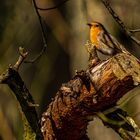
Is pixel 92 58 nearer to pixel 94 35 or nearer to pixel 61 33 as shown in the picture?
pixel 94 35

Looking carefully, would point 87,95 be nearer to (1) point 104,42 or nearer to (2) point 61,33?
(1) point 104,42

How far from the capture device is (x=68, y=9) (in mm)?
6246

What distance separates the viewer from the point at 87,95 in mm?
2939

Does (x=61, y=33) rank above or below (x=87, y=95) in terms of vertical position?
above

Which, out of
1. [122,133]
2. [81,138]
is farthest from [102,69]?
[81,138]

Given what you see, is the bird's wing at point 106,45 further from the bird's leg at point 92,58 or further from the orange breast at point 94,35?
the bird's leg at point 92,58

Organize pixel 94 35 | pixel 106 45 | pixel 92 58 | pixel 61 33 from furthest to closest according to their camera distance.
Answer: pixel 61 33 < pixel 94 35 < pixel 106 45 < pixel 92 58

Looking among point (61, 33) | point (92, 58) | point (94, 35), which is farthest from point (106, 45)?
point (61, 33)

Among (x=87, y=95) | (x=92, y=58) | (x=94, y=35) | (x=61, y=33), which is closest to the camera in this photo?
(x=87, y=95)

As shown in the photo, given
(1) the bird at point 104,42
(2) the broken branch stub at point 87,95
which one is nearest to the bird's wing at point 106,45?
(1) the bird at point 104,42

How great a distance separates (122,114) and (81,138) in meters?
0.38

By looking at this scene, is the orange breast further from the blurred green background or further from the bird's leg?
the blurred green background

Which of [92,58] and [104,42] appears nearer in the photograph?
[92,58]

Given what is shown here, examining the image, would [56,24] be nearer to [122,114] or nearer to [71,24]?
[71,24]
